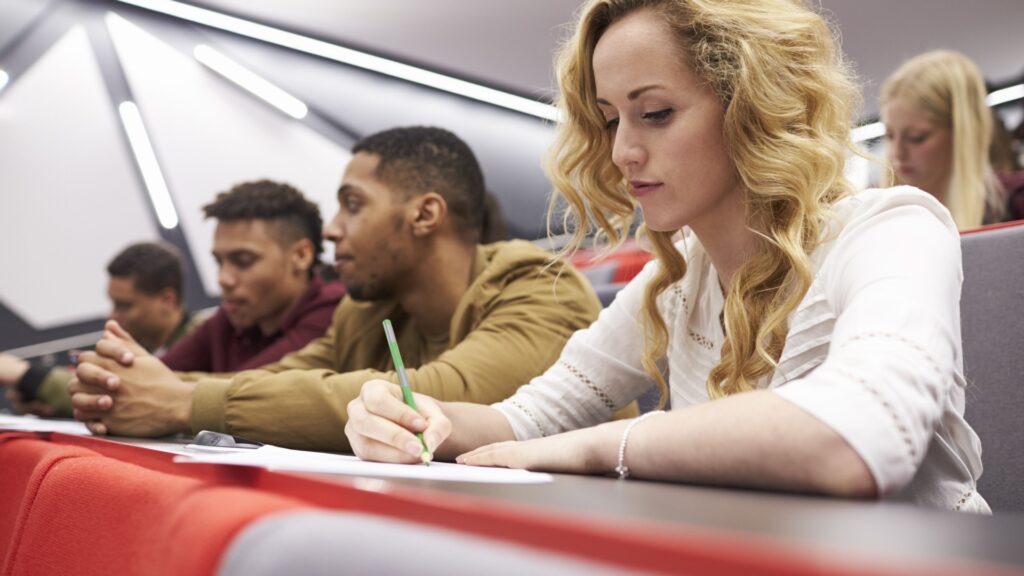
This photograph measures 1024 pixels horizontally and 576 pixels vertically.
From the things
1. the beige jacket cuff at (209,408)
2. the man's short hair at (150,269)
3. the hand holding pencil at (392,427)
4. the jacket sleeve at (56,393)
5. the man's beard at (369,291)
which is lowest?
the jacket sleeve at (56,393)

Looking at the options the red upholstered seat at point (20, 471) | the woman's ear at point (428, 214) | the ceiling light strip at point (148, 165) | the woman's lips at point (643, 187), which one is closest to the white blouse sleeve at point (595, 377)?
the woman's lips at point (643, 187)

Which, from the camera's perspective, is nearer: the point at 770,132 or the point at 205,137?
the point at 770,132

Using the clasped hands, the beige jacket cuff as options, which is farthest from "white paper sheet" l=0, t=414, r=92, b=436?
the beige jacket cuff

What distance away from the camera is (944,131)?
216 centimetres

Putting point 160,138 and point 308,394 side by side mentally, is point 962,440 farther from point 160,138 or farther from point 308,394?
point 160,138

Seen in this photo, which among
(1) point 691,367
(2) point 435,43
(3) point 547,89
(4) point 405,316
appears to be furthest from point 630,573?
(2) point 435,43

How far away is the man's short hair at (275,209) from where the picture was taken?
2400 mm

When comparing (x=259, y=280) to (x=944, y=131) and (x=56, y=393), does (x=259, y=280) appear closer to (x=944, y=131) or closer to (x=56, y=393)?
(x=56, y=393)

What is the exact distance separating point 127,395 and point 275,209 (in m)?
1.16

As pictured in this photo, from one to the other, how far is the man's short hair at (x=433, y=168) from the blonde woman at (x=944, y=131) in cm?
95

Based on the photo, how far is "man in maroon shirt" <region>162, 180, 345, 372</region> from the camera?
2.31 m

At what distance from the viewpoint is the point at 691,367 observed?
3.59 ft

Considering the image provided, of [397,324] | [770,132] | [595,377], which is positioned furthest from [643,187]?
[397,324]

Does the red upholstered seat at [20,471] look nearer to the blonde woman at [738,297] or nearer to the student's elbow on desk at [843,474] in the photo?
the blonde woman at [738,297]
